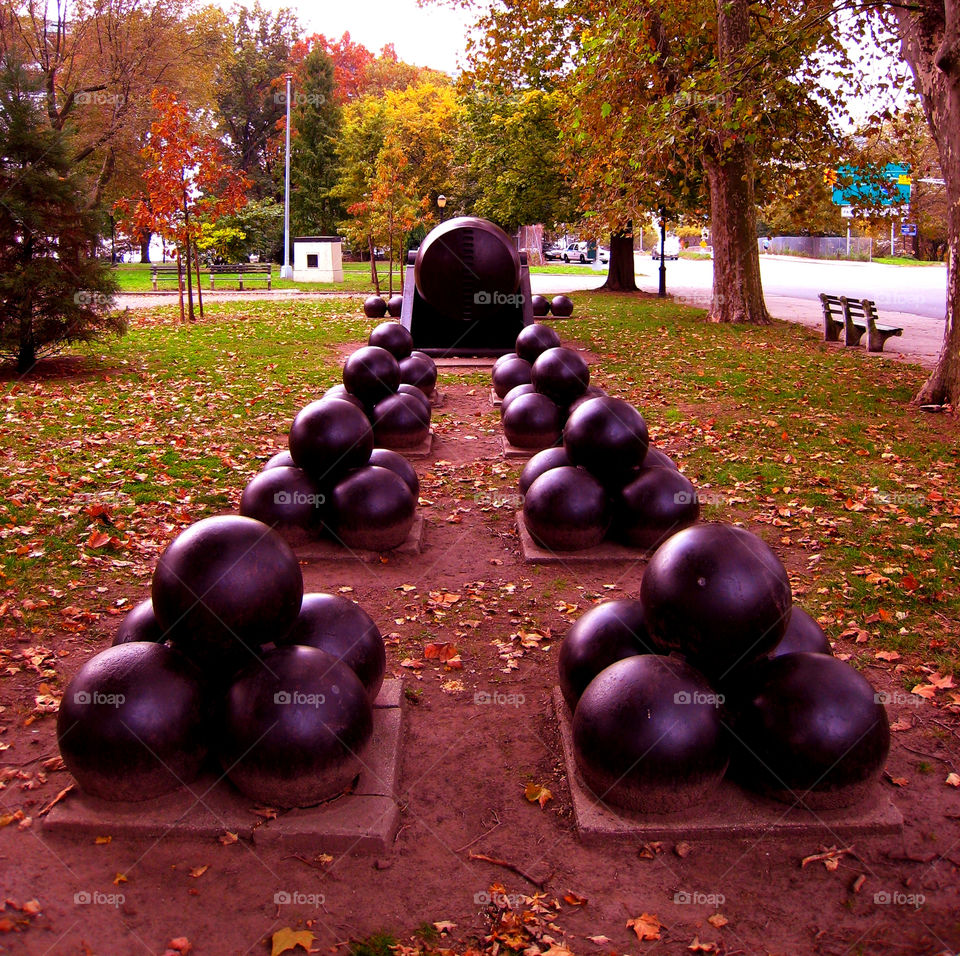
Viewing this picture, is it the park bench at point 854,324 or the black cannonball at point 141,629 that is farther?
the park bench at point 854,324

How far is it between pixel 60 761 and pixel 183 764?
791mm

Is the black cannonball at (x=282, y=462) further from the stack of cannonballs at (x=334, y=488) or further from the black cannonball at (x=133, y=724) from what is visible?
the black cannonball at (x=133, y=724)

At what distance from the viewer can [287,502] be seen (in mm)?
6809

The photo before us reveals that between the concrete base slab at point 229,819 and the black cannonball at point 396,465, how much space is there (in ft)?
11.4

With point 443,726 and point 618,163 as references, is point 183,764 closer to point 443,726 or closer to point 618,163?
point 443,726

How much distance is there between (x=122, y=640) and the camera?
4.29 m

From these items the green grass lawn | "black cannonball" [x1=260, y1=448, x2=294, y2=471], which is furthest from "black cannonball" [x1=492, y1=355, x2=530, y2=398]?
"black cannonball" [x1=260, y1=448, x2=294, y2=471]

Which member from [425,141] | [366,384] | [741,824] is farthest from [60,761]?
[425,141]

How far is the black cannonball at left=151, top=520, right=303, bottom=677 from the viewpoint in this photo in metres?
3.85

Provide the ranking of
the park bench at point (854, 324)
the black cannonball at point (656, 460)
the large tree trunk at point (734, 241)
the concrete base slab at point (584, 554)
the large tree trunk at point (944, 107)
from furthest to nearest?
the large tree trunk at point (734, 241) < the park bench at point (854, 324) < the large tree trunk at point (944, 107) < the black cannonball at point (656, 460) < the concrete base slab at point (584, 554)

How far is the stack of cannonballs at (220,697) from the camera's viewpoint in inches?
149

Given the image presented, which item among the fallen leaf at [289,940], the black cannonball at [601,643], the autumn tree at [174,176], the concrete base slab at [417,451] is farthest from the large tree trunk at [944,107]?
the autumn tree at [174,176]

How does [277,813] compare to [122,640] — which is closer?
[277,813]

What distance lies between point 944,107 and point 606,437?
7.59 m
